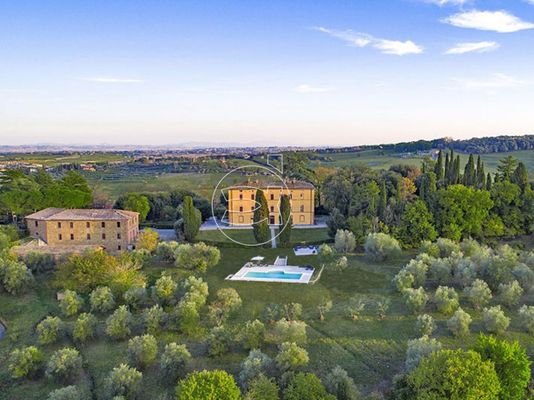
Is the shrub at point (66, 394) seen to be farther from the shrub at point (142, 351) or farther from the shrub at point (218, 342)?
the shrub at point (218, 342)

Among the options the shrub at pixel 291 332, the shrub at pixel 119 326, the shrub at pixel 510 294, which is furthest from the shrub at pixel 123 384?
the shrub at pixel 510 294

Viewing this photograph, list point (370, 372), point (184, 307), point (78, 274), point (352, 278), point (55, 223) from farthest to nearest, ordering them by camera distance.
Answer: point (55, 223)
point (352, 278)
point (78, 274)
point (184, 307)
point (370, 372)

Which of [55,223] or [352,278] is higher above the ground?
[55,223]

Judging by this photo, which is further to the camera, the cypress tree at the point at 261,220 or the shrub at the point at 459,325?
the cypress tree at the point at 261,220

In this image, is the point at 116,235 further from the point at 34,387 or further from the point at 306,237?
the point at 34,387

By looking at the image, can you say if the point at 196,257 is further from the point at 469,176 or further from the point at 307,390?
the point at 469,176

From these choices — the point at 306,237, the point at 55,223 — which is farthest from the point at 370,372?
the point at 55,223
